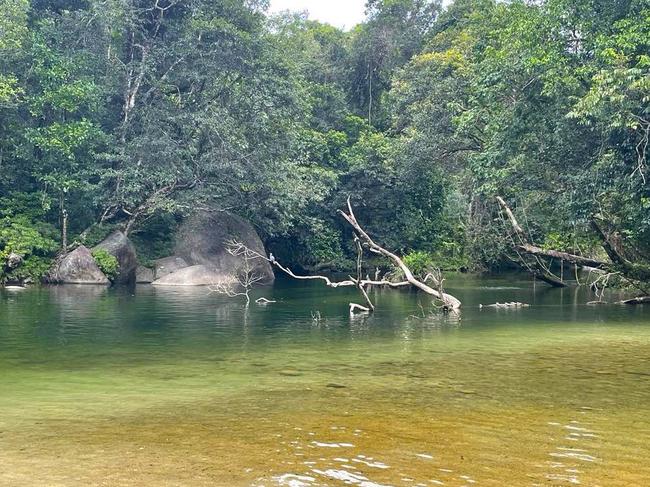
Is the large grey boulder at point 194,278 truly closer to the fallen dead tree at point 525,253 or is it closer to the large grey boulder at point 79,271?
the large grey boulder at point 79,271

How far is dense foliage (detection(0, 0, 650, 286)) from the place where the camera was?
23.2 m

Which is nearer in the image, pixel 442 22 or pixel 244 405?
pixel 244 405

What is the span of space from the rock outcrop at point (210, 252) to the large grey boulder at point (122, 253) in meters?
1.36

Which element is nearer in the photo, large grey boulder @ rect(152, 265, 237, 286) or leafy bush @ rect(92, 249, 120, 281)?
leafy bush @ rect(92, 249, 120, 281)

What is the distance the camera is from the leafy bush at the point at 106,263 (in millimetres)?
31922

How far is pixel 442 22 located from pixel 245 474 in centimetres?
4698

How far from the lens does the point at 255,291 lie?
30.5 metres

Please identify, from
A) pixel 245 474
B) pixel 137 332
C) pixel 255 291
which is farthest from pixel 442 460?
pixel 255 291

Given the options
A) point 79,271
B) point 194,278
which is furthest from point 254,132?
point 79,271

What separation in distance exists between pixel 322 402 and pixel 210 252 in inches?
1131

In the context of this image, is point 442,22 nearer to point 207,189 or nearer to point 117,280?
point 207,189

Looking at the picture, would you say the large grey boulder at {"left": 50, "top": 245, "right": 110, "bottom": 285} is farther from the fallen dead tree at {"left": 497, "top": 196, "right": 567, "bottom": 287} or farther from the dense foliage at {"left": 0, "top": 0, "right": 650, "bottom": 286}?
the fallen dead tree at {"left": 497, "top": 196, "right": 567, "bottom": 287}

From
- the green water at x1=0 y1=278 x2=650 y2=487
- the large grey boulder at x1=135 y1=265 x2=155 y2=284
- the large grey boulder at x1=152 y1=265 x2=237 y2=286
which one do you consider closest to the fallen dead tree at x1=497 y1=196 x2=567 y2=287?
the green water at x1=0 y1=278 x2=650 y2=487

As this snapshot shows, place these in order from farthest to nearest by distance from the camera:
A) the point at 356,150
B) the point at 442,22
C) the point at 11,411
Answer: the point at 442,22, the point at 356,150, the point at 11,411
